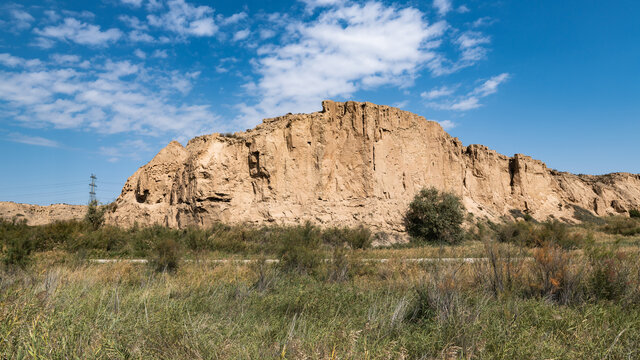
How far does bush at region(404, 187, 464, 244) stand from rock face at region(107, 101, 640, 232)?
3.36 ft

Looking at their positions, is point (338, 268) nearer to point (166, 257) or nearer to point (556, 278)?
point (556, 278)

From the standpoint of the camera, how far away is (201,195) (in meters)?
23.5

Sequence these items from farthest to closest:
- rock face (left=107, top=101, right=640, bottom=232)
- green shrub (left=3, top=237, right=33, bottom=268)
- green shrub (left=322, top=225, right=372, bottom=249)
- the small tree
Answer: rock face (left=107, top=101, right=640, bottom=232), the small tree, green shrub (left=322, top=225, right=372, bottom=249), green shrub (left=3, top=237, right=33, bottom=268)

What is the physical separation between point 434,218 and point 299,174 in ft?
34.1

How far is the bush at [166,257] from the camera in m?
9.80

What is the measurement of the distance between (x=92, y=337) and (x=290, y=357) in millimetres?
1919

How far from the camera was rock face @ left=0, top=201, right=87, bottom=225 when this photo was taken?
37.3 metres

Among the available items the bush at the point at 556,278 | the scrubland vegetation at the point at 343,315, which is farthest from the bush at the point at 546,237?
the scrubland vegetation at the point at 343,315

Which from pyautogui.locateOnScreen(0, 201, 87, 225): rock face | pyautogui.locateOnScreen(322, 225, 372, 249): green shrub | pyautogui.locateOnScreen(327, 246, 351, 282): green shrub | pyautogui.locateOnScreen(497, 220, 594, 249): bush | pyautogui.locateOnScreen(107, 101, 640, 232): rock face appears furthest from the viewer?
pyautogui.locateOnScreen(0, 201, 87, 225): rock face

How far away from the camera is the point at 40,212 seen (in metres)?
39.9

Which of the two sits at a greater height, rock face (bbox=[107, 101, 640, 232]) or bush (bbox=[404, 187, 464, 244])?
rock face (bbox=[107, 101, 640, 232])

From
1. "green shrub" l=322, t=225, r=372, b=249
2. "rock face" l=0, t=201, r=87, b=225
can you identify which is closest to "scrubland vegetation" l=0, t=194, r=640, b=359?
"green shrub" l=322, t=225, r=372, b=249

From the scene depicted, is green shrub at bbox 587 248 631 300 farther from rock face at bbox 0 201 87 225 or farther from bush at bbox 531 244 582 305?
rock face at bbox 0 201 87 225

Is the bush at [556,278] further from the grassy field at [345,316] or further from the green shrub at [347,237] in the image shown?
the green shrub at [347,237]
